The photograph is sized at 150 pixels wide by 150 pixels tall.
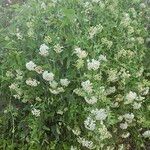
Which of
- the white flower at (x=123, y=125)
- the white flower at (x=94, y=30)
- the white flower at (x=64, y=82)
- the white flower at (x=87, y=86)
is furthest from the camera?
the white flower at (x=123, y=125)

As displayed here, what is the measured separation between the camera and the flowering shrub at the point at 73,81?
393 cm

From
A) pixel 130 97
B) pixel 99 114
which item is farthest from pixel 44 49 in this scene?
pixel 130 97

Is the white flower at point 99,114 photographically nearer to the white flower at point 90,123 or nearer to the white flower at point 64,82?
the white flower at point 90,123

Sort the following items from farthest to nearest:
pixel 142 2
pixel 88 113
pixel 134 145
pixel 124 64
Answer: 1. pixel 142 2
2. pixel 134 145
3. pixel 124 64
4. pixel 88 113

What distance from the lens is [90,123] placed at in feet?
12.6

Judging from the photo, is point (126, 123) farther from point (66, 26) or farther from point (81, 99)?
point (66, 26)

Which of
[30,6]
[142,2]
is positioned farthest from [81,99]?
[142,2]

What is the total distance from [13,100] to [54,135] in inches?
18.8

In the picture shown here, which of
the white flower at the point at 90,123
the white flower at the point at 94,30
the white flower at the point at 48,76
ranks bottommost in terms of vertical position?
the white flower at the point at 90,123

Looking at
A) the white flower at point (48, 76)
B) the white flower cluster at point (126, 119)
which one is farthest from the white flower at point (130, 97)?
the white flower at point (48, 76)

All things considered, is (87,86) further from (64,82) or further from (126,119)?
(126,119)

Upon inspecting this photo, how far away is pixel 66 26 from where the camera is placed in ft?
13.5

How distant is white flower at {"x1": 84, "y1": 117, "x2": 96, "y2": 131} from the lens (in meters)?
3.83

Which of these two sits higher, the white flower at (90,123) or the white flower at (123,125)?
the white flower at (90,123)
